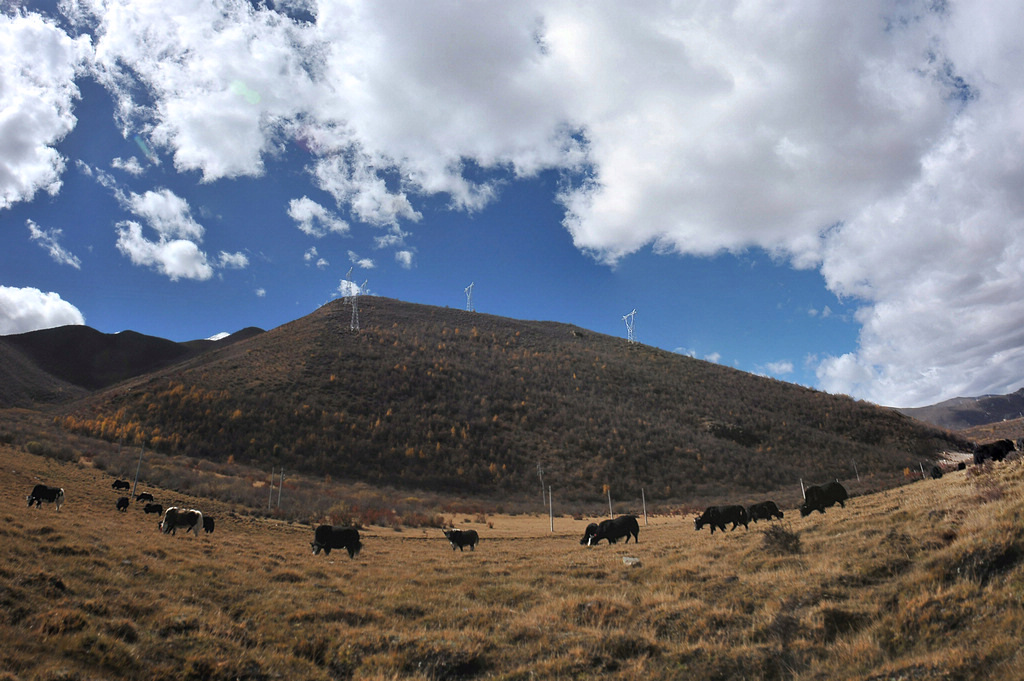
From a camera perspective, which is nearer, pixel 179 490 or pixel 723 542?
pixel 723 542

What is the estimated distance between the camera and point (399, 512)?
115 ft

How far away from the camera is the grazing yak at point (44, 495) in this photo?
17906 millimetres

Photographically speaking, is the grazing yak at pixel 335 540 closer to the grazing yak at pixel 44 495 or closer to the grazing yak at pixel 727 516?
the grazing yak at pixel 44 495

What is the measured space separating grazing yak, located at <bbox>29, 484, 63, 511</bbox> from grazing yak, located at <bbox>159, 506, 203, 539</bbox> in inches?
146

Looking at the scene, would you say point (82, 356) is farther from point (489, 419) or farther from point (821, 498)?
point (821, 498)

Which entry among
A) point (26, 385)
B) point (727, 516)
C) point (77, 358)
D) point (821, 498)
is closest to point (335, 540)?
point (727, 516)

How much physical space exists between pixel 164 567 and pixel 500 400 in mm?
56372

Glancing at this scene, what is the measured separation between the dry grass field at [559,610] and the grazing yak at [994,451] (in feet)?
36.5

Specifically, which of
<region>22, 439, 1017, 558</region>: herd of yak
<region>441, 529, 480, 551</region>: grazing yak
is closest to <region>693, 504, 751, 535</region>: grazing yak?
<region>22, 439, 1017, 558</region>: herd of yak

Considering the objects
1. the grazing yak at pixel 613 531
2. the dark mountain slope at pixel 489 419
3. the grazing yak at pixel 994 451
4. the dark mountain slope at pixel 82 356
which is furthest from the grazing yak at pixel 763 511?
the dark mountain slope at pixel 82 356

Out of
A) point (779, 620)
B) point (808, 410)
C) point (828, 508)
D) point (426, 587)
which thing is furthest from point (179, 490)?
point (808, 410)

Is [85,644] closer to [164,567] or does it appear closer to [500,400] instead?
[164,567]

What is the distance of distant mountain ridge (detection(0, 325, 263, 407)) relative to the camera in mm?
96250

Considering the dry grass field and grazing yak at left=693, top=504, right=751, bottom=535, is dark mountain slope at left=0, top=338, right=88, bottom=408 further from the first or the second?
grazing yak at left=693, top=504, right=751, bottom=535
